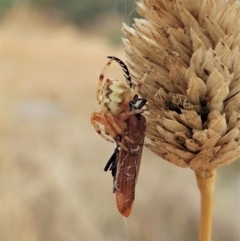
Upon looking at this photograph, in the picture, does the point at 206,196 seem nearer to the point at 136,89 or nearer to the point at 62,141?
the point at 136,89

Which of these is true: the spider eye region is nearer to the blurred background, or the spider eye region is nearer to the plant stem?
the plant stem

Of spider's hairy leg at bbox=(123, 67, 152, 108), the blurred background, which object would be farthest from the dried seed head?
the blurred background

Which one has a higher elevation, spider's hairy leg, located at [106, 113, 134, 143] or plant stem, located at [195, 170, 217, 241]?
spider's hairy leg, located at [106, 113, 134, 143]

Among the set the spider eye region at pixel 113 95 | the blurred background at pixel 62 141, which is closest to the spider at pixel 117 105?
the spider eye region at pixel 113 95

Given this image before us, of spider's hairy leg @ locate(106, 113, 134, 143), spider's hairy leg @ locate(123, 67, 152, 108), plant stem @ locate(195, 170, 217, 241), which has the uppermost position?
spider's hairy leg @ locate(123, 67, 152, 108)

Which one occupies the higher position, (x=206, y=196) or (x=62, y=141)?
(x=62, y=141)

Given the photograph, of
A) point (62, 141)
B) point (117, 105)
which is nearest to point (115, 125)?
point (117, 105)

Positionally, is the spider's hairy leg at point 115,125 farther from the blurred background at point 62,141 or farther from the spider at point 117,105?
the blurred background at point 62,141
